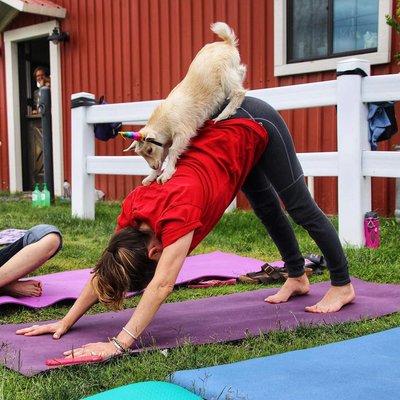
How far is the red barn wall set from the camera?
24.1 feet

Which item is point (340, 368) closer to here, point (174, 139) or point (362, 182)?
point (174, 139)

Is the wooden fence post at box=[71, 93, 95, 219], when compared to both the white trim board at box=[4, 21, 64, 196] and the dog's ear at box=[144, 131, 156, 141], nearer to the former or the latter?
the white trim board at box=[4, 21, 64, 196]

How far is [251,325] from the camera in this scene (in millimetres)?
3047

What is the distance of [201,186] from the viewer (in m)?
2.67

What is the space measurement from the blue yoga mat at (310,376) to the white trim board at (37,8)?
8963 millimetres

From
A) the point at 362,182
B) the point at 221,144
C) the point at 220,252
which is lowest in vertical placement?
the point at 220,252

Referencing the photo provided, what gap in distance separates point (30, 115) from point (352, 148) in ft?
26.0

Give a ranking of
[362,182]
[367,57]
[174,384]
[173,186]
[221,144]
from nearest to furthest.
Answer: [174,384] < [173,186] < [221,144] < [362,182] < [367,57]

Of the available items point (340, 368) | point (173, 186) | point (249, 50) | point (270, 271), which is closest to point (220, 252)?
point (270, 271)

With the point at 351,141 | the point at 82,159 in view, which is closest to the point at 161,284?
the point at 351,141

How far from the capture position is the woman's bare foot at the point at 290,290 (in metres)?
3.54

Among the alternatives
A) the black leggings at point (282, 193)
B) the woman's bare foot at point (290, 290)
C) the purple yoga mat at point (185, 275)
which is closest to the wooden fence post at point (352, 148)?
the purple yoga mat at point (185, 275)

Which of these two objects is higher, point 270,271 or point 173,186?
point 173,186

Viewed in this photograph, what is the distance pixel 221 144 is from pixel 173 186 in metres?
0.37
